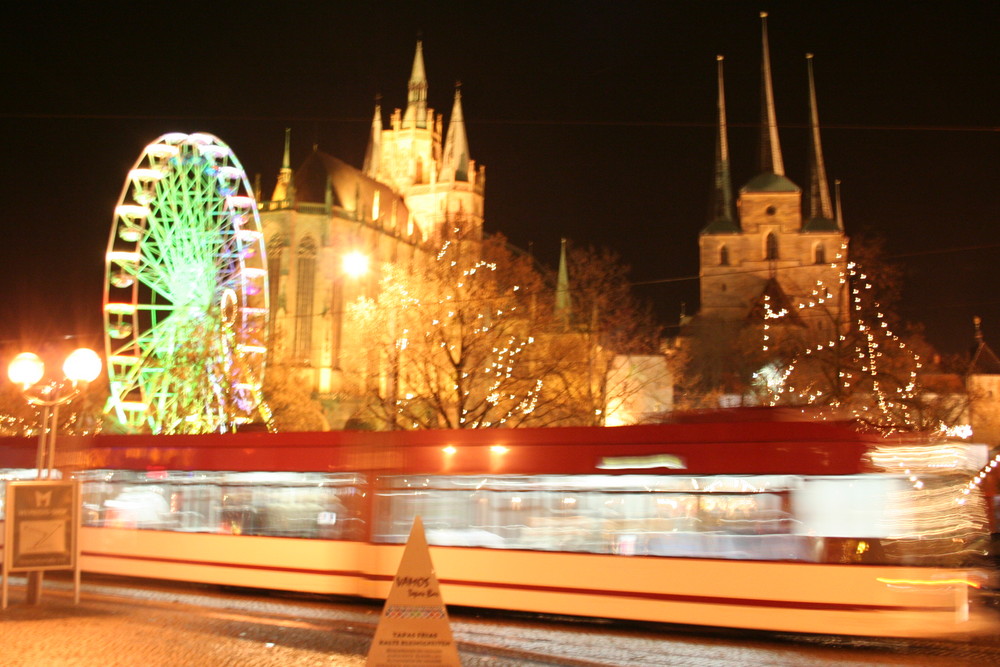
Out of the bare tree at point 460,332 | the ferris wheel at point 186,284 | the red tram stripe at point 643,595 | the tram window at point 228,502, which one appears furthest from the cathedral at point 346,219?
the red tram stripe at point 643,595

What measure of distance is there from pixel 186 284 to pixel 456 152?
2820 inches

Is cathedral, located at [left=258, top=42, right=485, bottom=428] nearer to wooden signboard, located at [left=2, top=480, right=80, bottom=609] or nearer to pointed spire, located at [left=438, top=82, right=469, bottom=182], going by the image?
pointed spire, located at [left=438, top=82, right=469, bottom=182]

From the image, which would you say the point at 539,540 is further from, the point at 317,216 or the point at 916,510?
the point at 317,216

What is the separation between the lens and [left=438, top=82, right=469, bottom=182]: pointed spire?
105375mm

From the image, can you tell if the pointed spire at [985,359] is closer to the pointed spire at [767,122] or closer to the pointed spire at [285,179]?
the pointed spire at [767,122]

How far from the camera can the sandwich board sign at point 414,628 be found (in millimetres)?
8453

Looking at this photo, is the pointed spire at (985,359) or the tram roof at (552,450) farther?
the pointed spire at (985,359)

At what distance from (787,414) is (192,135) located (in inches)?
1115

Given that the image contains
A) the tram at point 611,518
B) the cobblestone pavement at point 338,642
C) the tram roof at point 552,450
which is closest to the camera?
the cobblestone pavement at point 338,642

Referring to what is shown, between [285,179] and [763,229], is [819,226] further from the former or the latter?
[285,179]

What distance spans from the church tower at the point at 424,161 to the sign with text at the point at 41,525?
87.6 m

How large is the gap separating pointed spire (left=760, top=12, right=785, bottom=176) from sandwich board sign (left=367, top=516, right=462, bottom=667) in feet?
305

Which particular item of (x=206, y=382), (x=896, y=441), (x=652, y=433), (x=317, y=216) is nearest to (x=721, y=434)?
(x=652, y=433)

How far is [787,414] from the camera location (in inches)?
575
